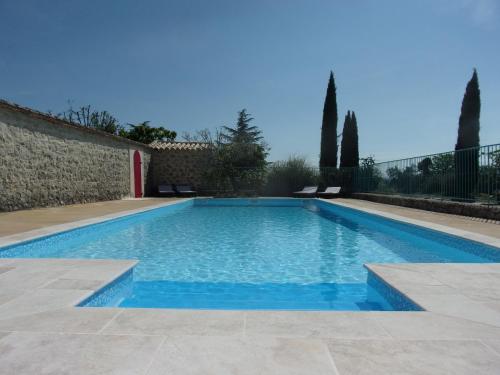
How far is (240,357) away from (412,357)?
2.56 ft

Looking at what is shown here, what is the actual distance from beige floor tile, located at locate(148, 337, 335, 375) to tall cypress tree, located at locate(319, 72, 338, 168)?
56.9 feet

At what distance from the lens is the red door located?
1490 centimetres

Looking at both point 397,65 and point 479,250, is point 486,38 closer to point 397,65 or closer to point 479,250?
point 397,65

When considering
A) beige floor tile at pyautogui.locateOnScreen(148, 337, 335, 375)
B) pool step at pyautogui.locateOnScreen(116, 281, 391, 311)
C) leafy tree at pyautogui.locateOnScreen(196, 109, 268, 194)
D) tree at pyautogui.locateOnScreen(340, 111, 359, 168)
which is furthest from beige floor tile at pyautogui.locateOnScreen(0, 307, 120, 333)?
tree at pyautogui.locateOnScreen(340, 111, 359, 168)

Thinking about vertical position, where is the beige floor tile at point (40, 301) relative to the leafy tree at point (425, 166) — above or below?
below

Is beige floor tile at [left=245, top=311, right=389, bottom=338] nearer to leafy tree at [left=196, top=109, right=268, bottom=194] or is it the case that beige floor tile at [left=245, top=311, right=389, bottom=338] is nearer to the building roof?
leafy tree at [left=196, top=109, right=268, bottom=194]

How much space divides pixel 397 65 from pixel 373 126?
6582 millimetres

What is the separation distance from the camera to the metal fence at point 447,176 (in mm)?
6812

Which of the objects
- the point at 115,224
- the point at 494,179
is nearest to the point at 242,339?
the point at 115,224

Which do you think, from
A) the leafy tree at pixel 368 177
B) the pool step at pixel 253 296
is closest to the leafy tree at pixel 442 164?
the leafy tree at pixel 368 177

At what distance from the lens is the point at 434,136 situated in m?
13.1

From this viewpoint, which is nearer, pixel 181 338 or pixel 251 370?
pixel 251 370

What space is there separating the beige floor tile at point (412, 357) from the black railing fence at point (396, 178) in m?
6.46

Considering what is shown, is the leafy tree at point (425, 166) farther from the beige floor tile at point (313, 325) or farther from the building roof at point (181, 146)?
the building roof at point (181, 146)
